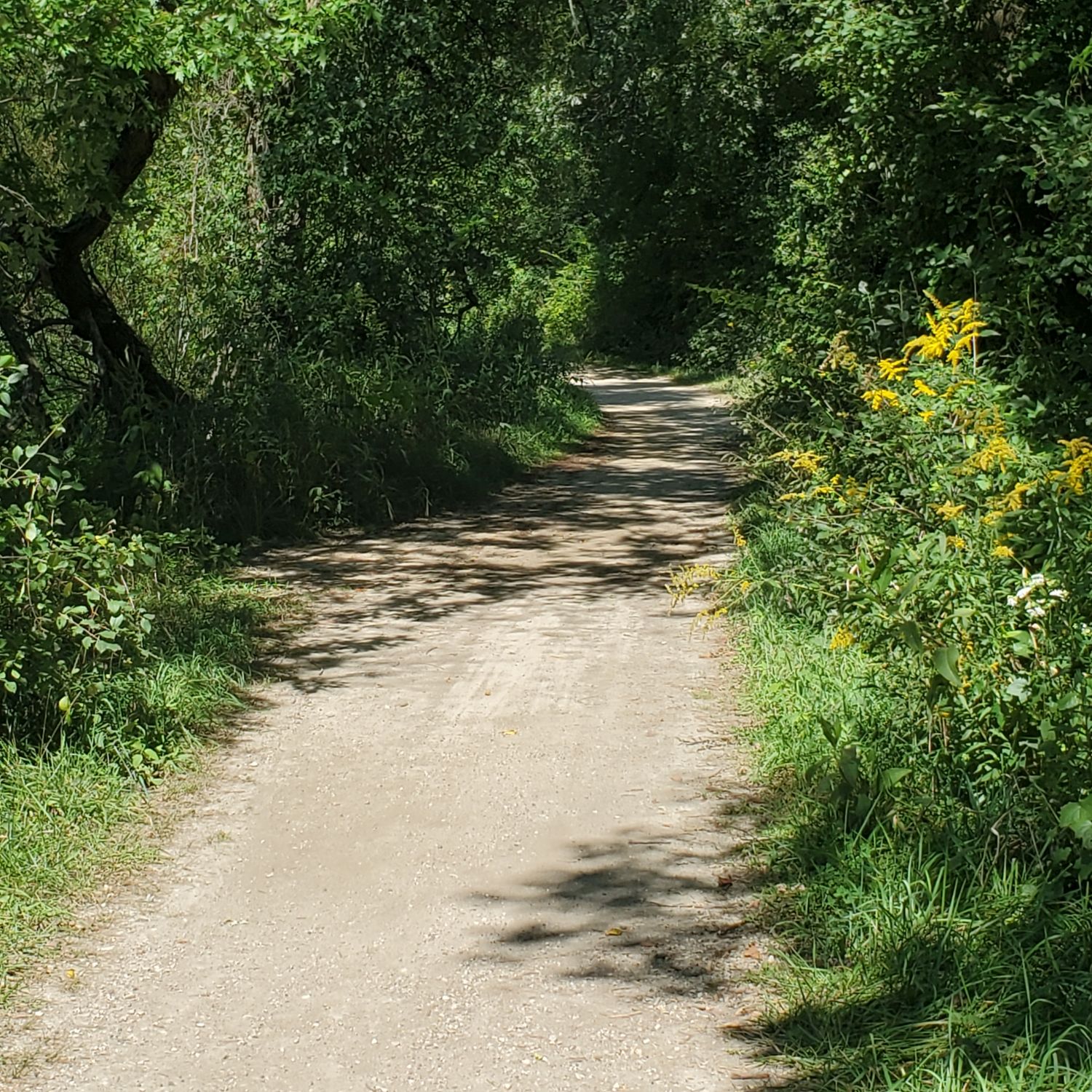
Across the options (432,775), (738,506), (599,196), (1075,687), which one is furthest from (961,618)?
(599,196)

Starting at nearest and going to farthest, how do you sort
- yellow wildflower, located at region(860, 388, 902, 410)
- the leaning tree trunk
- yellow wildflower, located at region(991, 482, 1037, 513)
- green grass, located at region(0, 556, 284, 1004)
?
1. green grass, located at region(0, 556, 284, 1004)
2. yellow wildflower, located at region(991, 482, 1037, 513)
3. yellow wildflower, located at region(860, 388, 902, 410)
4. the leaning tree trunk

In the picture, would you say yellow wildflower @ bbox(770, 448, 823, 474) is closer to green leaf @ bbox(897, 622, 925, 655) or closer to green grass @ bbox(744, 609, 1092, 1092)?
green grass @ bbox(744, 609, 1092, 1092)

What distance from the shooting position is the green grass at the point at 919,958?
3.77 meters

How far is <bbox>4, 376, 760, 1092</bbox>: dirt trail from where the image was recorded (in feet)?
13.5

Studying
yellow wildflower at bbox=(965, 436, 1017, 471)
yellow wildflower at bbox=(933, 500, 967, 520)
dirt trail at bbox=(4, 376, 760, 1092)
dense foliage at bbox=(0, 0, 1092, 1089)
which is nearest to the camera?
dirt trail at bbox=(4, 376, 760, 1092)

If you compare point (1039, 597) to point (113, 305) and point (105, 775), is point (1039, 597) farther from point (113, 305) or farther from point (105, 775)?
point (113, 305)

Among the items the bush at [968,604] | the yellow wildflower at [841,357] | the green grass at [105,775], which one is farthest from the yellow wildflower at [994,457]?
the green grass at [105,775]

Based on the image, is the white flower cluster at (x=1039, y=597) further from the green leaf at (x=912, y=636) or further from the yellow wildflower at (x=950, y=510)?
the yellow wildflower at (x=950, y=510)

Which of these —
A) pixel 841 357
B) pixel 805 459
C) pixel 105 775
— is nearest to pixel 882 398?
pixel 805 459

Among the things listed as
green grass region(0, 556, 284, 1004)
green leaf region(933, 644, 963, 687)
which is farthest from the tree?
green leaf region(933, 644, 963, 687)

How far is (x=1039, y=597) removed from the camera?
15.8ft

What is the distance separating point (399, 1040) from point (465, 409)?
41.6ft

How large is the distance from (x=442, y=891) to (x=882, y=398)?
3075 millimetres

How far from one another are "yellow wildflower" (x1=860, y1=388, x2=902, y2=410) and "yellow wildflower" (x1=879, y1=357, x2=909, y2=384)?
0.48 ft
